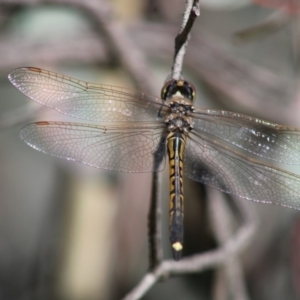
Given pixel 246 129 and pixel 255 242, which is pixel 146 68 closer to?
pixel 246 129

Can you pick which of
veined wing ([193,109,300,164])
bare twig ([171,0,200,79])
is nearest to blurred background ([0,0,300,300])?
veined wing ([193,109,300,164])

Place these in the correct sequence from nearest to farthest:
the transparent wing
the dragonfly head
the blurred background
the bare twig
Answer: the bare twig, the dragonfly head, the transparent wing, the blurred background

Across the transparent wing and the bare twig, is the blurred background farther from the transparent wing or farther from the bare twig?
the bare twig

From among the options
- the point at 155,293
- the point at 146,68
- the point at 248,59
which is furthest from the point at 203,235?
the point at 248,59

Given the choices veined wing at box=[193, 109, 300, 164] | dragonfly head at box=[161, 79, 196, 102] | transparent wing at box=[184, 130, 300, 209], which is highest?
dragonfly head at box=[161, 79, 196, 102]

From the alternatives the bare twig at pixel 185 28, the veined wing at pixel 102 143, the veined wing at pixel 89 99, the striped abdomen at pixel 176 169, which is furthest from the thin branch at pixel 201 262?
the bare twig at pixel 185 28

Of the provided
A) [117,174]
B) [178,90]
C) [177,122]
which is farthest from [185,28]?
[117,174]

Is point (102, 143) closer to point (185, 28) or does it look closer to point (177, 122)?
point (177, 122)

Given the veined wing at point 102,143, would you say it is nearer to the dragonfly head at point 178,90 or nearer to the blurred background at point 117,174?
the dragonfly head at point 178,90
